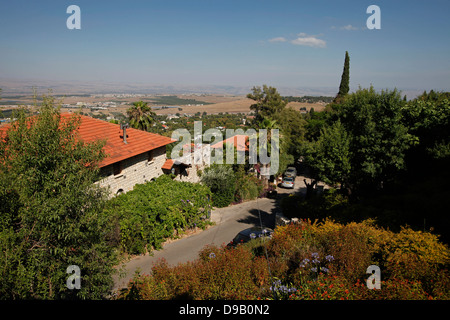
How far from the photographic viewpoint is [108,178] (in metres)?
13.6

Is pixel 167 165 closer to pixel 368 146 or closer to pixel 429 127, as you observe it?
pixel 368 146

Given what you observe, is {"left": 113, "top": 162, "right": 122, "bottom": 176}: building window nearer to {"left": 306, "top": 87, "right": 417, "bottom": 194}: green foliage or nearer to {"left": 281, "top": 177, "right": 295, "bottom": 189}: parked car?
{"left": 306, "top": 87, "right": 417, "bottom": 194}: green foliage

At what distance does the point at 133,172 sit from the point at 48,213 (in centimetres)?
1151

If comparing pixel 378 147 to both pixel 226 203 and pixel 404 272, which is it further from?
pixel 226 203

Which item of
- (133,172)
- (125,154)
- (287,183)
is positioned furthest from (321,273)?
(287,183)

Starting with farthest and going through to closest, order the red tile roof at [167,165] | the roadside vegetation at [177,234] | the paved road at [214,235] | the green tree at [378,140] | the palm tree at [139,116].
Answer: the palm tree at [139,116] → the red tile roof at [167,165] → the green tree at [378,140] → the paved road at [214,235] → the roadside vegetation at [177,234]

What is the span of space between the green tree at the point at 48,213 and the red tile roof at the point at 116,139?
7.51 meters

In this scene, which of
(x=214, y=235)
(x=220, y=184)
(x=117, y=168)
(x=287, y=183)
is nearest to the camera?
(x=214, y=235)

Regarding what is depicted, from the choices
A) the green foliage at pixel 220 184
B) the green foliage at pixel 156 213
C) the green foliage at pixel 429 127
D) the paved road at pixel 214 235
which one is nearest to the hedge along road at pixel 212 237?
the paved road at pixel 214 235

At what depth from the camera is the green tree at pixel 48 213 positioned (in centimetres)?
441

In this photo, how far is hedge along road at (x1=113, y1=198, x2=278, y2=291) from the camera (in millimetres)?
10766

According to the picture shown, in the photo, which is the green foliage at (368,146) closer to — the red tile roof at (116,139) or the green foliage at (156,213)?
the green foliage at (156,213)

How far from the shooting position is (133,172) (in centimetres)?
1584

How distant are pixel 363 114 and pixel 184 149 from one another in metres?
13.6
